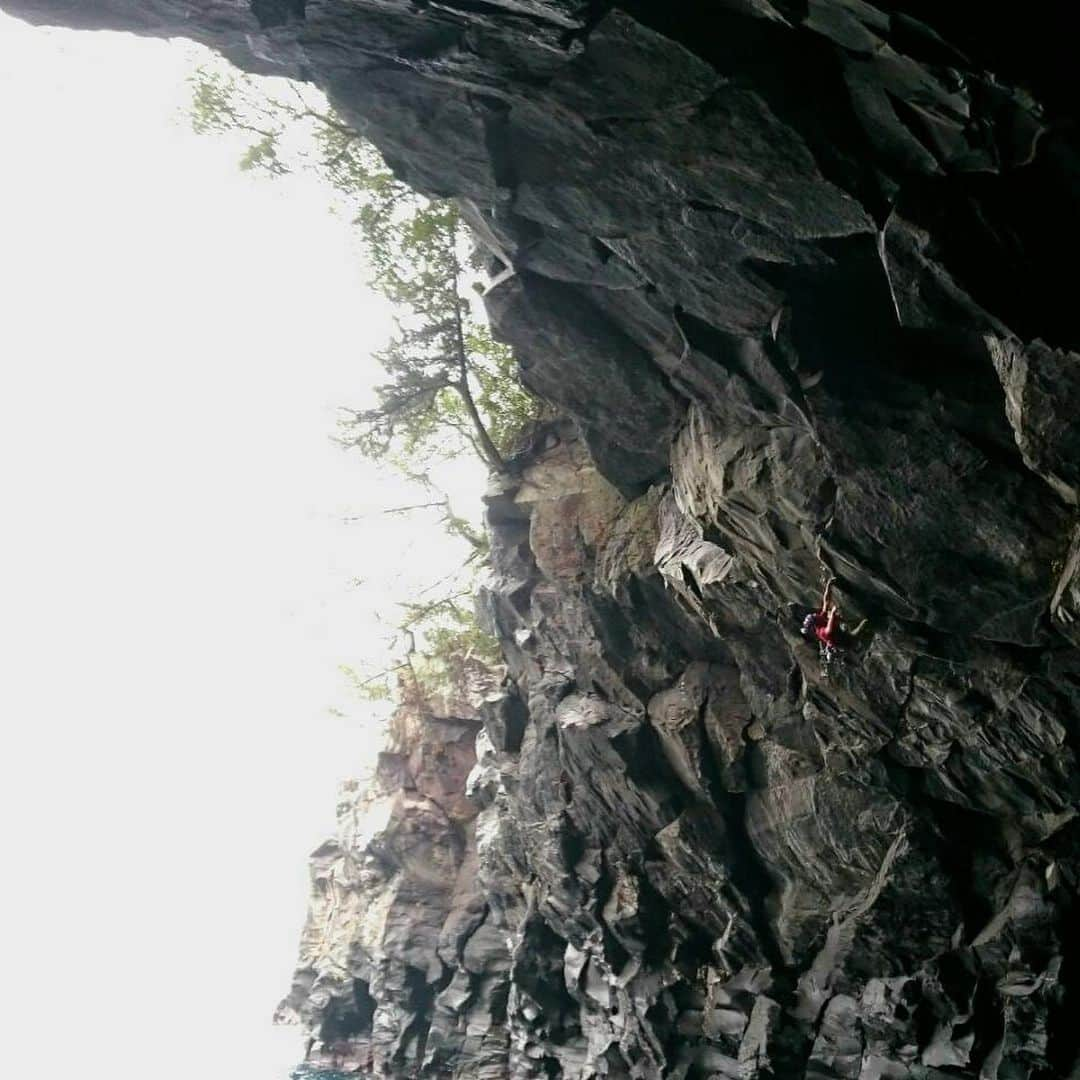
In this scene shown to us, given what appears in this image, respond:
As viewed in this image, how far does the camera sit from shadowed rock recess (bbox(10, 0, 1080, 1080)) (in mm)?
11719

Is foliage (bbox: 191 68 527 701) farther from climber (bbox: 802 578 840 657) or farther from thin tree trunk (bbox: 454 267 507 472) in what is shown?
climber (bbox: 802 578 840 657)

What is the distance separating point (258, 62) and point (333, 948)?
41818 mm

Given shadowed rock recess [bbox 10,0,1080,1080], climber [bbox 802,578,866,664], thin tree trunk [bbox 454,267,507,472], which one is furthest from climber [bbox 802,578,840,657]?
thin tree trunk [bbox 454,267,507,472]

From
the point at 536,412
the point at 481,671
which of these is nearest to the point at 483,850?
the point at 481,671

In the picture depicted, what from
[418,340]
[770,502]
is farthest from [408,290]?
[770,502]

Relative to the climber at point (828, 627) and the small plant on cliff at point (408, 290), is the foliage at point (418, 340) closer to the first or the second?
the small plant on cliff at point (408, 290)

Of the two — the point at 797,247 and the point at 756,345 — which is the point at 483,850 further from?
the point at 797,247

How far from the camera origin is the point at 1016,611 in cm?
1542

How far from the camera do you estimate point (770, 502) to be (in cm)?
1778

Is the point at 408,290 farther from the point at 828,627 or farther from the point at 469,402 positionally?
the point at 828,627

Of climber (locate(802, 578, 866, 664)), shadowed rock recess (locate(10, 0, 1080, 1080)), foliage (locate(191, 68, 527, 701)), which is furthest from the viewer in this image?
foliage (locate(191, 68, 527, 701))

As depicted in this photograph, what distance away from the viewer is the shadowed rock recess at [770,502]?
38.4 ft

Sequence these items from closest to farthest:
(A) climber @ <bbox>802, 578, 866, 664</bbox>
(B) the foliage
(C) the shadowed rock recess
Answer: (C) the shadowed rock recess < (A) climber @ <bbox>802, 578, 866, 664</bbox> < (B) the foliage

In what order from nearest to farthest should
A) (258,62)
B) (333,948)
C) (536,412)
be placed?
(258,62), (536,412), (333,948)
